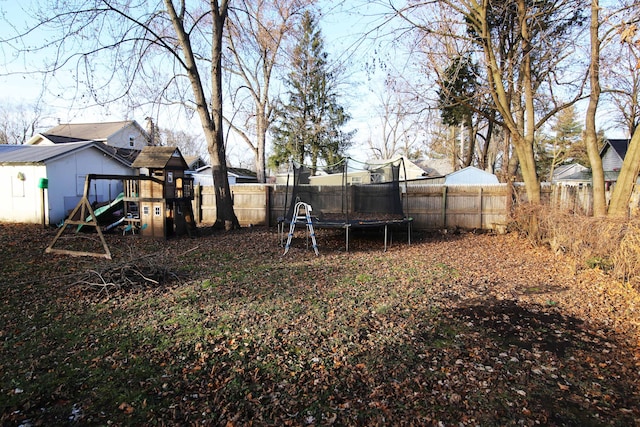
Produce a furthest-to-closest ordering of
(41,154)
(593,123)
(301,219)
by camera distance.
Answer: (41,154), (301,219), (593,123)

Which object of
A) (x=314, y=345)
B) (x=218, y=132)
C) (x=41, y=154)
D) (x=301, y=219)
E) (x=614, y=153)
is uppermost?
(x=614, y=153)

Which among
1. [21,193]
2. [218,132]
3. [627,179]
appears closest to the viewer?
[627,179]

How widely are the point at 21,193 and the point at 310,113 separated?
16156 millimetres

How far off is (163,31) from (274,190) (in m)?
5.70

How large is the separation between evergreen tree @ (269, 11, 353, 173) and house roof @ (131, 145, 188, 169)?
14401 millimetres

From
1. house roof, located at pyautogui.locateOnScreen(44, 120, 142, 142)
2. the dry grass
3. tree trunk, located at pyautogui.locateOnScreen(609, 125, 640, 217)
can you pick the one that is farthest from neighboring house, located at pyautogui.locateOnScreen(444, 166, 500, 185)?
house roof, located at pyautogui.locateOnScreen(44, 120, 142, 142)

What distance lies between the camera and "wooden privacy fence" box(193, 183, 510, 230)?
11.2 m

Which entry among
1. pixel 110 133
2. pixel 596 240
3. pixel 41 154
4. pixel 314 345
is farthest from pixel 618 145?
pixel 110 133

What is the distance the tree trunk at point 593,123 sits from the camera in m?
7.66

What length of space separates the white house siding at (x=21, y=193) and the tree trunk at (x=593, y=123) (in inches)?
569

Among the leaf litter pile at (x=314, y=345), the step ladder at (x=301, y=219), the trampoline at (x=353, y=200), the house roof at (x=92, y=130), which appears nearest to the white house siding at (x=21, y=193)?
the leaf litter pile at (x=314, y=345)

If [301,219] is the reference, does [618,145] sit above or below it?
above

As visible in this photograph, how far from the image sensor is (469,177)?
21062 millimetres

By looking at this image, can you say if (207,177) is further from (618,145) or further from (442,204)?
(618,145)
